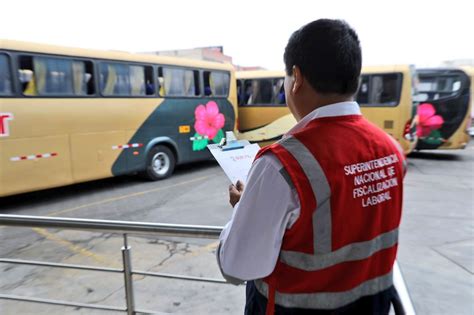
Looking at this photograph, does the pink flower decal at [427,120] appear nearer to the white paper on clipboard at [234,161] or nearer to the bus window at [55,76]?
the bus window at [55,76]

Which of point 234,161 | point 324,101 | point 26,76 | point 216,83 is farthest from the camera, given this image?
point 216,83

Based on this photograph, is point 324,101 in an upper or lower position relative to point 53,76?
lower

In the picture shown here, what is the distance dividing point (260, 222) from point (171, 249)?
11.5 feet

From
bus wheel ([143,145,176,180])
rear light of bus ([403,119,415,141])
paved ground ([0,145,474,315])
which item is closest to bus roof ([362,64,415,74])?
rear light of bus ([403,119,415,141])

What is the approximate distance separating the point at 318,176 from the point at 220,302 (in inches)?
95.4

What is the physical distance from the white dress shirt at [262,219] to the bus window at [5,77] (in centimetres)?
591

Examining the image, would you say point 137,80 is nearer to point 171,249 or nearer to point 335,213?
point 171,249

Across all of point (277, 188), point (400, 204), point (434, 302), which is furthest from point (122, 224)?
point (434, 302)

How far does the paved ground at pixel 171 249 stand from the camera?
313cm

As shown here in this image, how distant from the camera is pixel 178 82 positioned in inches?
323

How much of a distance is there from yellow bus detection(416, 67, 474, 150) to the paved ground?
10.4 ft

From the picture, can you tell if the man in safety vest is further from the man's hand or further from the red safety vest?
the man's hand

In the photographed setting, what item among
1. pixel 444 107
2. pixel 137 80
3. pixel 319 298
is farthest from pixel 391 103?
pixel 319 298

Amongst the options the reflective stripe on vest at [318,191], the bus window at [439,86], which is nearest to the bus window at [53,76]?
the reflective stripe on vest at [318,191]
